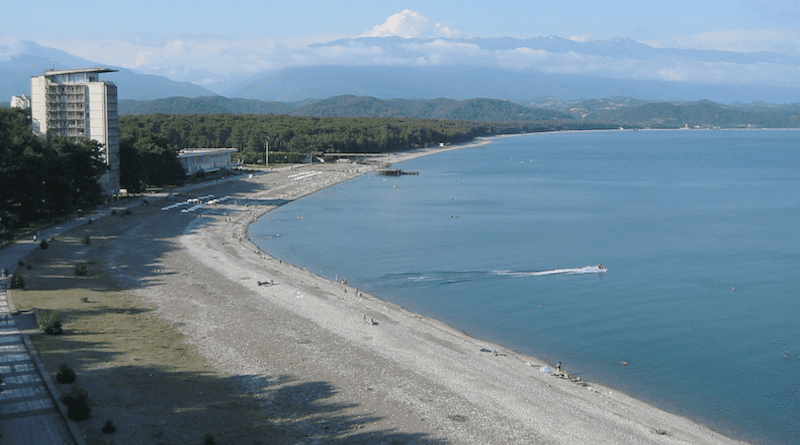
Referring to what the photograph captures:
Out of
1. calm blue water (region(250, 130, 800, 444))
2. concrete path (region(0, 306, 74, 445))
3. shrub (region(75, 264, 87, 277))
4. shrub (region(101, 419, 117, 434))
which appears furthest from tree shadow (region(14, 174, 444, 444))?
calm blue water (region(250, 130, 800, 444))

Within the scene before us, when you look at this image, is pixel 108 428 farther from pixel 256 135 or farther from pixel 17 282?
pixel 256 135

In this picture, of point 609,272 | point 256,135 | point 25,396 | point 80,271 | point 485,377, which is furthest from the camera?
point 256,135

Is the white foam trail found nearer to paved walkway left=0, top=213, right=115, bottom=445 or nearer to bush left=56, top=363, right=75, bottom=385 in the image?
paved walkway left=0, top=213, right=115, bottom=445

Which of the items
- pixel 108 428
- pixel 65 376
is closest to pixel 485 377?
pixel 108 428

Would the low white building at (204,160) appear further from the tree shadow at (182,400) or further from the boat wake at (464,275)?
the tree shadow at (182,400)

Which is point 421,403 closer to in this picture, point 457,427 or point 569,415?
point 457,427

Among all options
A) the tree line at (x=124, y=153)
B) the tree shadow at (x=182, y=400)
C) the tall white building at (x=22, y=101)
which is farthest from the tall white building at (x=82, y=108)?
the tree shadow at (x=182, y=400)

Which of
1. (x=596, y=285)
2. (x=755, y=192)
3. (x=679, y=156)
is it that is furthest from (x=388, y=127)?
(x=596, y=285)
